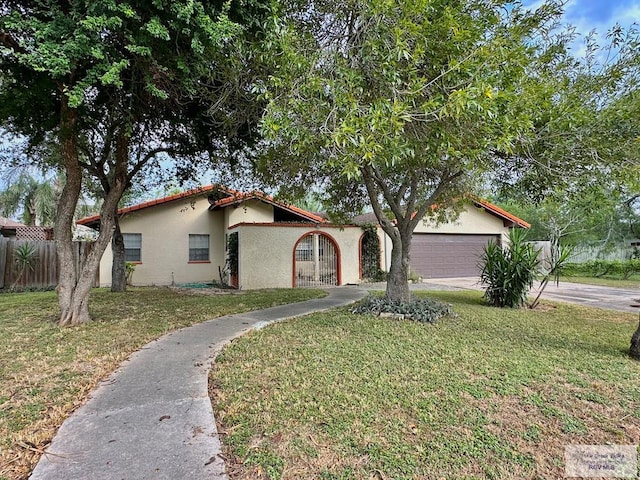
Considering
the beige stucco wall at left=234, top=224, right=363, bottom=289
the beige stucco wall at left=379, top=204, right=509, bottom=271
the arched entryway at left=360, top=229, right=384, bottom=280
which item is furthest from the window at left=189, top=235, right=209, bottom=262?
the beige stucco wall at left=379, top=204, right=509, bottom=271

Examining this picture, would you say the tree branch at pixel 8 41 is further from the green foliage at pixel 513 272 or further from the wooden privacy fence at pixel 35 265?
the green foliage at pixel 513 272

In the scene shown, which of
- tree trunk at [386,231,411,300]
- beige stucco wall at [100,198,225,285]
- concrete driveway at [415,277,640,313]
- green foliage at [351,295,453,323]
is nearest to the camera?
green foliage at [351,295,453,323]

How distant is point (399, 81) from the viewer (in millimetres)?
4176

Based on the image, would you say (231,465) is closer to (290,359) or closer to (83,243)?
(290,359)

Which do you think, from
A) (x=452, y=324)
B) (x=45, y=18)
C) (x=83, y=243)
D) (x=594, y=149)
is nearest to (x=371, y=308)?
(x=452, y=324)

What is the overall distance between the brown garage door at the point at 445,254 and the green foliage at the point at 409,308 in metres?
9.07

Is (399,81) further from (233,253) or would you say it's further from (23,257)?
(23,257)

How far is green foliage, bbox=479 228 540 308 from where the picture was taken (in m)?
8.45

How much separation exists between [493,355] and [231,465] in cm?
367

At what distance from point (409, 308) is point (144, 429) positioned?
5.41 meters

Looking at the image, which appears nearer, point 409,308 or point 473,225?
point 409,308

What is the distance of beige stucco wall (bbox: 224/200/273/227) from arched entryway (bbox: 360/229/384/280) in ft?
14.5

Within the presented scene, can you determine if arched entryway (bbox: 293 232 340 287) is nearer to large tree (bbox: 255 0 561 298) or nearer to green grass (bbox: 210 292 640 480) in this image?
green grass (bbox: 210 292 640 480)

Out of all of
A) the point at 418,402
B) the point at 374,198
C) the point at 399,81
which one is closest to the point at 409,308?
the point at 374,198
